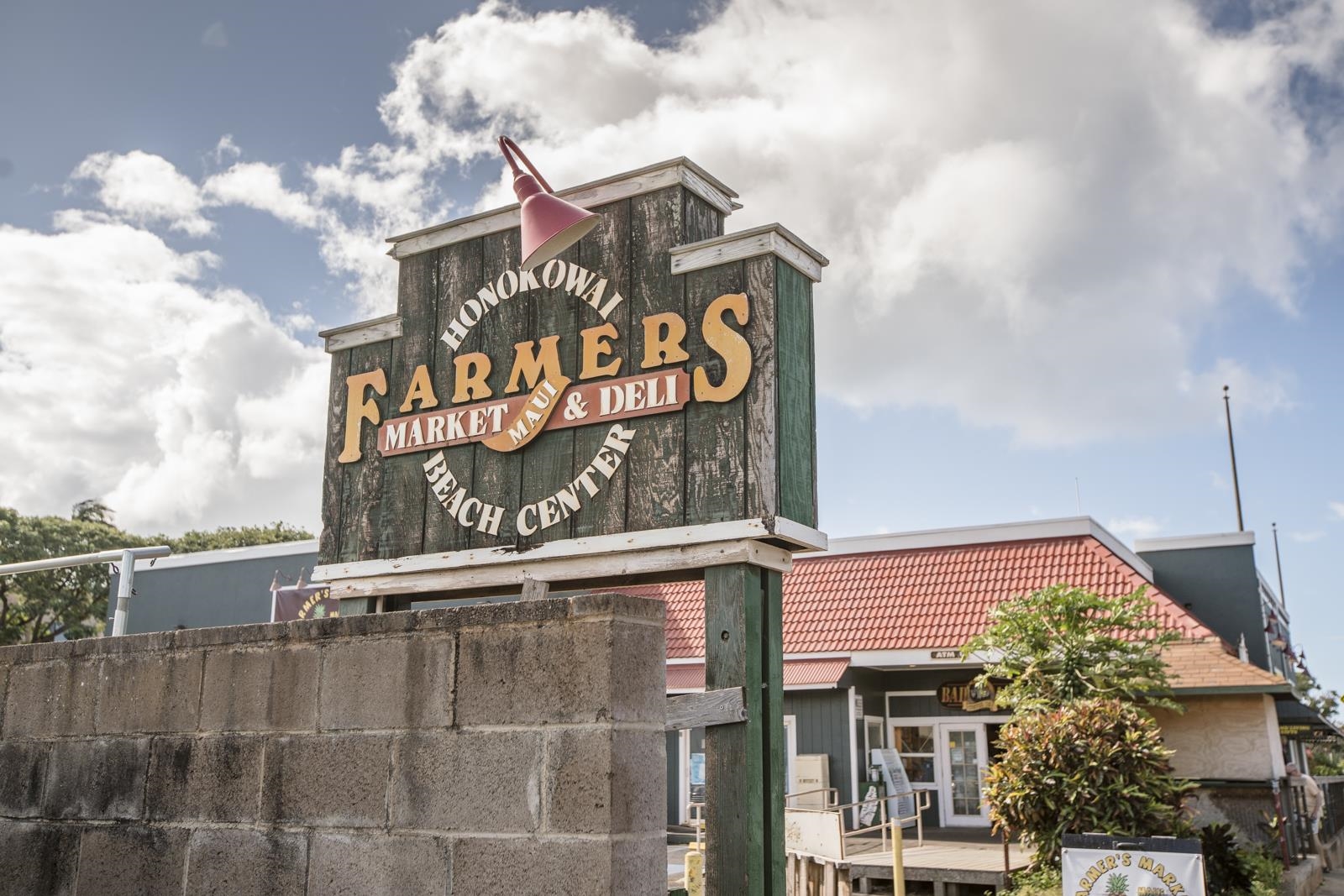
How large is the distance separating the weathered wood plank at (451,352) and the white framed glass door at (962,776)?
14.1 meters

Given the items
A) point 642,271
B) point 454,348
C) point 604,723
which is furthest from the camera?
point 454,348

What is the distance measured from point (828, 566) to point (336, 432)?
14533 millimetres

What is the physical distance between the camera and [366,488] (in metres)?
6.67

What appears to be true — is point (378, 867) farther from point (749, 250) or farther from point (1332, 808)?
point (1332, 808)

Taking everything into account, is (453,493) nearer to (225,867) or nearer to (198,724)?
(198,724)

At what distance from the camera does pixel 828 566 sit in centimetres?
2038

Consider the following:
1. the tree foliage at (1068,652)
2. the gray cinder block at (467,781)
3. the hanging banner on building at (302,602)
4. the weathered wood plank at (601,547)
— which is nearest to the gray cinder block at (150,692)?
the gray cinder block at (467,781)

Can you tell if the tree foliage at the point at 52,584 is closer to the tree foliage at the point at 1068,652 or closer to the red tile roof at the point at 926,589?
the red tile roof at the point at 926,589

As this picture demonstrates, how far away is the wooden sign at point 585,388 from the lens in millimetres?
5566

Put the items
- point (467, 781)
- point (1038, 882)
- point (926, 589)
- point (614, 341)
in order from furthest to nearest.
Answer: point (926, 589)
point (1038, 882)
point (614, 341)
point (467, 781)

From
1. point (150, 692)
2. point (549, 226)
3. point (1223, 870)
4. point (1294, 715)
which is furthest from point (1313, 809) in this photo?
point (150, 692)

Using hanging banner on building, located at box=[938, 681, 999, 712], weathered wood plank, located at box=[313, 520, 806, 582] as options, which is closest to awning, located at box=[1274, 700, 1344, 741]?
hanging banner on building, located at box=[938, 681, 999, 712]

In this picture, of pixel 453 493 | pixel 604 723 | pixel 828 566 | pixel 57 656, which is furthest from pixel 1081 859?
pixel 828 566

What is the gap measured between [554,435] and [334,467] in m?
1.66
